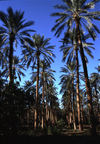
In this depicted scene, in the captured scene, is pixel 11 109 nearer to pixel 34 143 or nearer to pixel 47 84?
pixel 34 143

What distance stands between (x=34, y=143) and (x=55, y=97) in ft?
78.9

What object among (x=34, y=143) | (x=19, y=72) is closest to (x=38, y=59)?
(x=19, y=72)

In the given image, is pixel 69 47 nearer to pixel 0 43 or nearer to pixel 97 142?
pixel 0 43

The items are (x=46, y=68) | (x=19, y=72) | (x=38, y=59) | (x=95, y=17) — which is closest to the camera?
(x=95, y=17)

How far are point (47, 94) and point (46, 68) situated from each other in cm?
788

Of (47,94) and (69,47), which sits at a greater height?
(69,47)

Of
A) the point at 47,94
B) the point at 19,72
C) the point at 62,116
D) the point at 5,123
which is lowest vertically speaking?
the point at 62,116

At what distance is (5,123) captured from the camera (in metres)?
9.39

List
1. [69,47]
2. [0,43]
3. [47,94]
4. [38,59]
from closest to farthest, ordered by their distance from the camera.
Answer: [0,43] → [69,47] → [38,59] → [47,94]

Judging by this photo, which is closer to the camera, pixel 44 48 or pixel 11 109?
pixel 11 109

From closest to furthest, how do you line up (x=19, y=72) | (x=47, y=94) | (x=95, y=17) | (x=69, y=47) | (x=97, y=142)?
(x=97, y=142), (x=95, y=17), (x=69, y=47), (x=19, y=72), (x=47, y=94)

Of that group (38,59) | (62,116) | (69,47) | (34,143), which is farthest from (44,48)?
(62,116)

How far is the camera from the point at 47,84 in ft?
86.3

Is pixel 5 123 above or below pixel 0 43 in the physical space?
below
